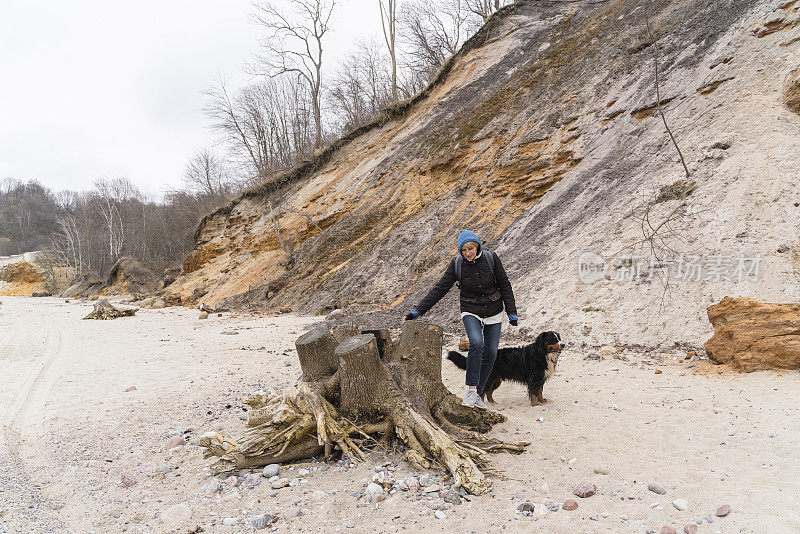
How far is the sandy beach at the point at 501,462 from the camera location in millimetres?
2434

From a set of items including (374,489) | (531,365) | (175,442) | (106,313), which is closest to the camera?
(374,489)

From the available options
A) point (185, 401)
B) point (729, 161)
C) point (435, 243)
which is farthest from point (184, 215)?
point (729, 161)

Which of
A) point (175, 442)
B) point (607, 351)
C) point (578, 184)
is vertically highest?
point (578, 184)

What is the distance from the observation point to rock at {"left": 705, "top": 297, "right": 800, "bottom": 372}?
4.41 metres

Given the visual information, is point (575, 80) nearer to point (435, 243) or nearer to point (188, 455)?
point (435, 243)

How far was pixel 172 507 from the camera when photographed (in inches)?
109

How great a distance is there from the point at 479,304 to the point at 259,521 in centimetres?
250

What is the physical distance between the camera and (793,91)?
24.2 feet

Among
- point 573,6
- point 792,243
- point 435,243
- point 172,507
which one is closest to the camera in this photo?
point 172,507

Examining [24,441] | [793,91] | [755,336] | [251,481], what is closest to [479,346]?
[251,481]

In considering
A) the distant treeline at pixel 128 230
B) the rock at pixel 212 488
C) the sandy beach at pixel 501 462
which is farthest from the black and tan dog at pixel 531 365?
the distant treeline at pixel 128 230

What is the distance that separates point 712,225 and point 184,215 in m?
39.4

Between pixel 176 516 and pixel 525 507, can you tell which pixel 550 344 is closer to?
pixel 525 507

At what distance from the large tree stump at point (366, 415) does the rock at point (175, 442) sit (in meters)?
0.54
